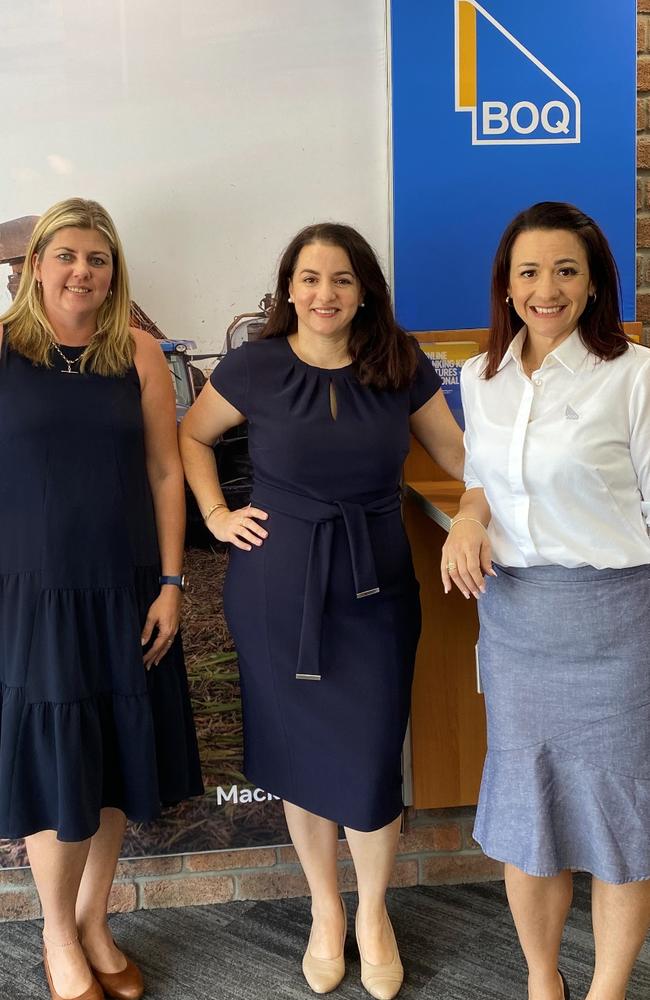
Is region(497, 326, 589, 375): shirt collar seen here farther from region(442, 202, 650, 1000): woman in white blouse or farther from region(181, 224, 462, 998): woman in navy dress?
region(181, 224, 462, 998): woman in navy dress

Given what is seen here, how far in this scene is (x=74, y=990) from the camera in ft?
7.65

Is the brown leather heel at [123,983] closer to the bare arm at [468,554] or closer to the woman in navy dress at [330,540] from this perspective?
the woman in navy dress at [330,540]

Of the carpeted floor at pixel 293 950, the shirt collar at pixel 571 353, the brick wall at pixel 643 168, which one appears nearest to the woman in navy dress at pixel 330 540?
the carpeted floor at pixel 293 950

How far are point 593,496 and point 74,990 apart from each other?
66.9 inches

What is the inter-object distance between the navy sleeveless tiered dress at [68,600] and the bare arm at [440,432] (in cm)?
70

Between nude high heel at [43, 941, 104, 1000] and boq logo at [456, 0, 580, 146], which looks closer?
nude high heel at [43, 941, 104, 1000]

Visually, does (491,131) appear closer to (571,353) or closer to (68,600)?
(571,353)

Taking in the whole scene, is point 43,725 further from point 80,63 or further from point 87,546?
point 80,63

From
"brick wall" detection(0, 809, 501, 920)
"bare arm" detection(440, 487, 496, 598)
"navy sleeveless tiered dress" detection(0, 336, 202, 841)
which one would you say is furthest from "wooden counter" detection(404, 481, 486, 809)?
"navy sleeveless tiered dress" detection(0, 336, 202, 841)

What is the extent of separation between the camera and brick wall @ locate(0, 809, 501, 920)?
2.82 meters

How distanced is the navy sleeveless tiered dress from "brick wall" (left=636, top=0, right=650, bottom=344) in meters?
1.52

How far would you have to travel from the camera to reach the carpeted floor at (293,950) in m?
2.40

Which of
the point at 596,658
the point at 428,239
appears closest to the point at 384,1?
the point at 428,239

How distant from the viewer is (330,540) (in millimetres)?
2266
